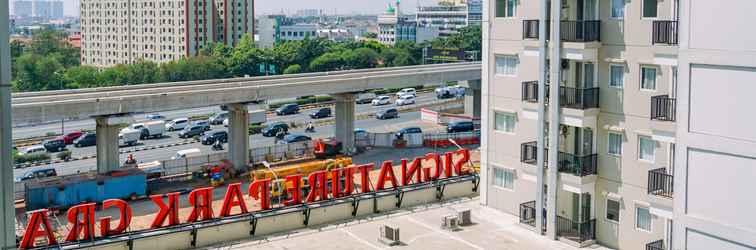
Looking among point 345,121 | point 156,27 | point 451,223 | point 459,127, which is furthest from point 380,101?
point 156,27

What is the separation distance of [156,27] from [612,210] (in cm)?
13781

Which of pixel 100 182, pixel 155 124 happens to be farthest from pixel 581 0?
pixel 155 124

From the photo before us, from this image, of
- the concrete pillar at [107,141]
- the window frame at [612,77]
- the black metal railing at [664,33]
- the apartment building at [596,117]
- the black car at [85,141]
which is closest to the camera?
the black metal railing at [664,33]

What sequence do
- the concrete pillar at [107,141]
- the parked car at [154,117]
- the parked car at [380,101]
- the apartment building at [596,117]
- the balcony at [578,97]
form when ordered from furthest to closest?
the parked car at [380,101]
the parked car at [154,117]
the concrete pillar at [107,141]
the balcony at [578,97]
the apartment building at [596,117]

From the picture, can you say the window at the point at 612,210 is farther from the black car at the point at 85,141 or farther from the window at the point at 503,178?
the black car at the point at 85,141

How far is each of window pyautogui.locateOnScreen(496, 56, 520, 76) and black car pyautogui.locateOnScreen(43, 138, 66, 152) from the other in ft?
150

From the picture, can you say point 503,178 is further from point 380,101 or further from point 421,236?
point 380,101

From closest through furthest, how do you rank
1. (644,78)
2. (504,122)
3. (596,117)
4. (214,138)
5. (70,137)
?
(644,78) → (596,117) → (504,122) → (214,138) → (70,137)

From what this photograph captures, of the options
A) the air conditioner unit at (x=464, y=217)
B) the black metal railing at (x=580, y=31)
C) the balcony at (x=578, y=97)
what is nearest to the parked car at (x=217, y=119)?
the air conditioner unit at (x=464, y=217)

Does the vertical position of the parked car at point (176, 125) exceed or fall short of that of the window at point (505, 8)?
it falls short

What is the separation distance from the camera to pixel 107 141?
4481cm

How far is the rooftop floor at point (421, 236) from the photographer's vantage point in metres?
30.0

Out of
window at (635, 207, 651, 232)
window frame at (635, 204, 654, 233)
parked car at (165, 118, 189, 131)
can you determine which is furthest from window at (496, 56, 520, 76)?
parked car at (165, 118, 189, 131)

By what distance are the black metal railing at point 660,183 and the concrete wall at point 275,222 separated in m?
13.2
